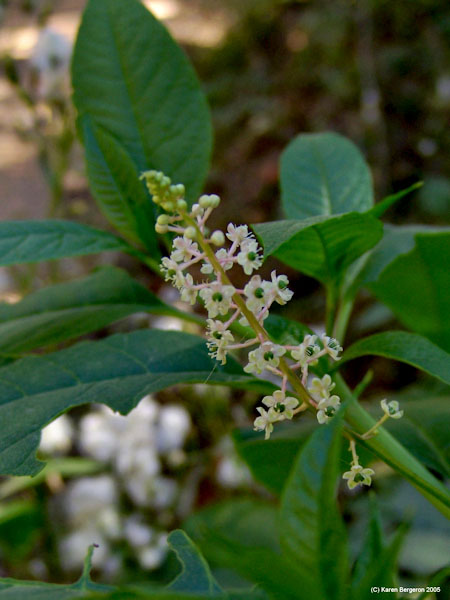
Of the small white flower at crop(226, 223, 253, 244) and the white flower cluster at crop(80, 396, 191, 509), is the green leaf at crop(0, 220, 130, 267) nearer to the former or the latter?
the small white flower at crop(226, 223, 253, 244)

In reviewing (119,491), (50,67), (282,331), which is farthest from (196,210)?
(119,491)

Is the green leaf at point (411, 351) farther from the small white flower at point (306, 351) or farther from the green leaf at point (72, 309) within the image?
the green leaf at point (72, 309)

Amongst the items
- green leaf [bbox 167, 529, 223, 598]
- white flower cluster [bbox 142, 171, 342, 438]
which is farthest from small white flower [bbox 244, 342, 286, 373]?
green leaf [bbox 167, 529, 223, 598]

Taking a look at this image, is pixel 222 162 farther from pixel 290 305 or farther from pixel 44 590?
pixel 44 590

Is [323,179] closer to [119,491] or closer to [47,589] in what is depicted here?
[47,589]

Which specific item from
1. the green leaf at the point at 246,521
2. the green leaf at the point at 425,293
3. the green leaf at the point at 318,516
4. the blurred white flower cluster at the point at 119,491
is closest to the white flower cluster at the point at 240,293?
the green leaf at the point at 318,516
